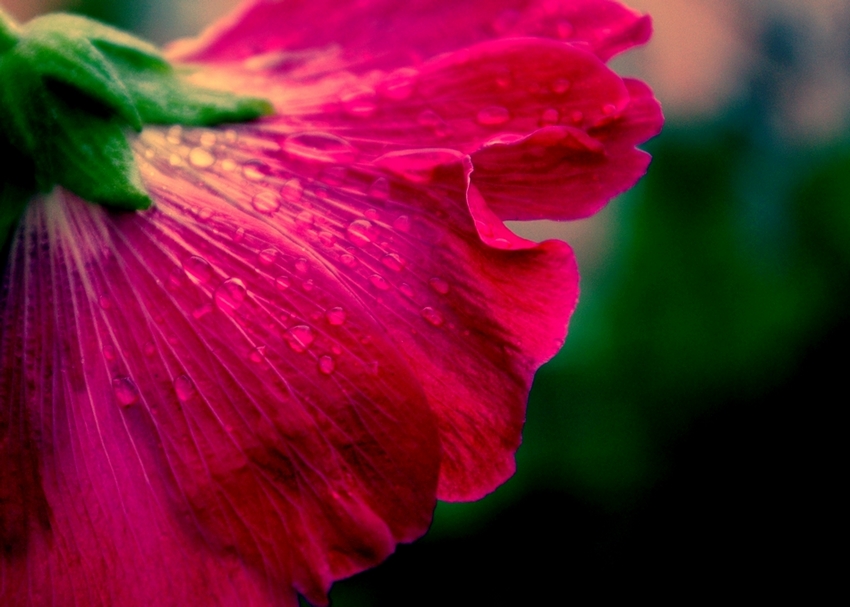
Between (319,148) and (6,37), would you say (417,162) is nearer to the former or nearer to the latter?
(319,148)

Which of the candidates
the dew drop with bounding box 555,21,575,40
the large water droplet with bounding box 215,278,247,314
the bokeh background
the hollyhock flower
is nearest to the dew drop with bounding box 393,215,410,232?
the hollyhock flower

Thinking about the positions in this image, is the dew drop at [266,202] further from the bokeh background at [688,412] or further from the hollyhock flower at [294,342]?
the bokeh background at [688,412]

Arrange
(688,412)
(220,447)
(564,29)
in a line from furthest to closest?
1. (688,412)
2. (564,29)
3. (220,447)

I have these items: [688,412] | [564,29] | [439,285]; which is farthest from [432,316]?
[688,412]

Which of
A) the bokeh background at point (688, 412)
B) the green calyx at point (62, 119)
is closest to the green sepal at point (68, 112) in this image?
the green calyx at point (62, 119)

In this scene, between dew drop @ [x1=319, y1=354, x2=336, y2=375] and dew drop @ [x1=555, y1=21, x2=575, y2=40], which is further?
dew drop @ [x1=555, y1=21, x2=575, y2=40]

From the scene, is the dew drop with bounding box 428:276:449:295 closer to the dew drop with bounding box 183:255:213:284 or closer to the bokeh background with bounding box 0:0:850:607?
the dew drop with bounding box 183:255:213:284
